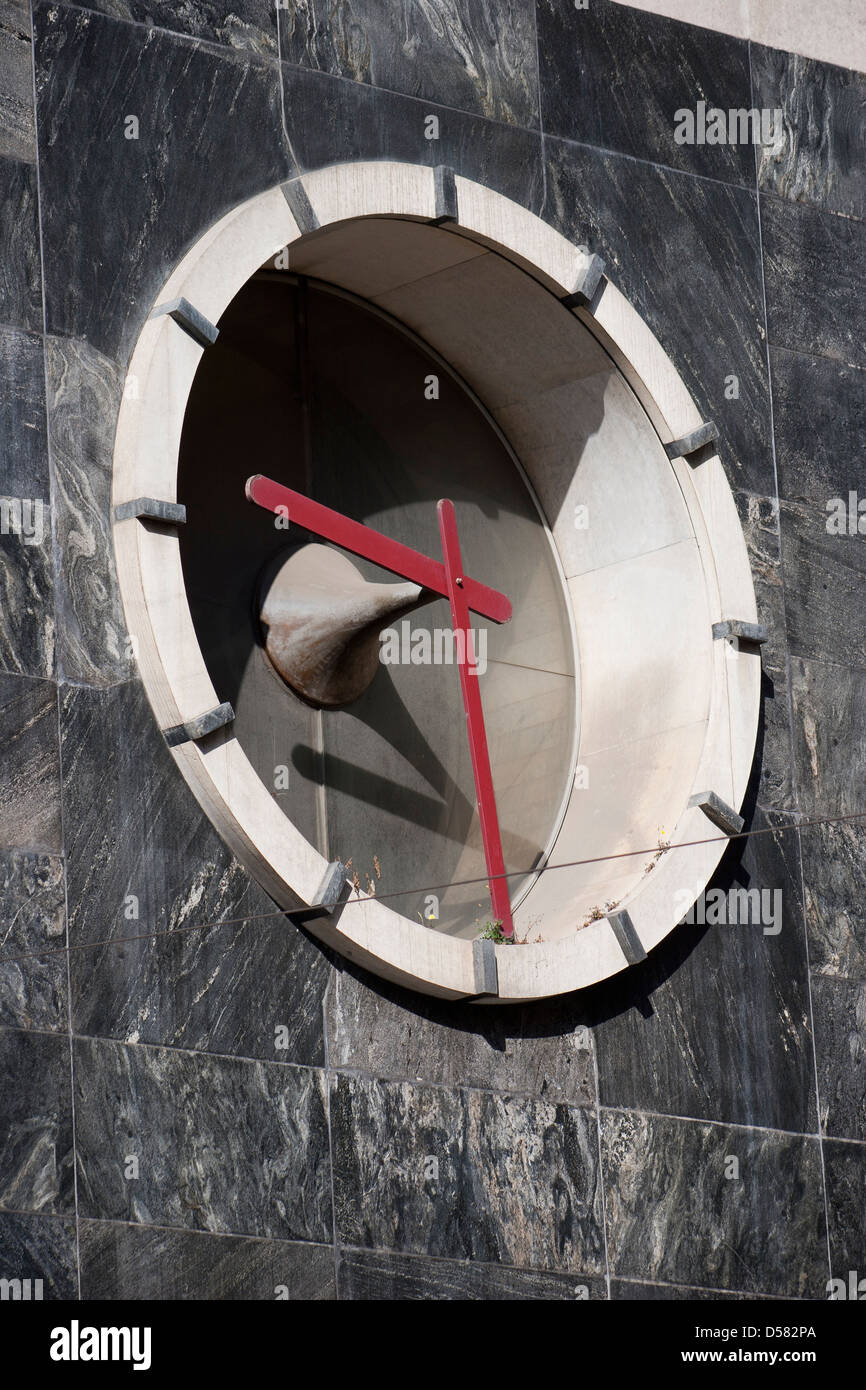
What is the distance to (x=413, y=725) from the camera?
13.0 meters

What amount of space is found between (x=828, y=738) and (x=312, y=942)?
3.97 meters

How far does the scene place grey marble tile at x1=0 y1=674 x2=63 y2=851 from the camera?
9.85 metres

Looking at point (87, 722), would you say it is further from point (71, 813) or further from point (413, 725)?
point (413, 725)

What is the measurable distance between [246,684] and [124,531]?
5.89 feet

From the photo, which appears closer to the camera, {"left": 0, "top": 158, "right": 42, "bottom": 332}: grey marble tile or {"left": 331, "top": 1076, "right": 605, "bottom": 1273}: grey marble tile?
{"left": 0, "top": 158, "right": 42, "bottom": 332}: grey marble tile

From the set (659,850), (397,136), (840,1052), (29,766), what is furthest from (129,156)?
(840,1052)

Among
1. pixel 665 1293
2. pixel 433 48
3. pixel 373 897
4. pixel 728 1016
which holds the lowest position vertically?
pixel 665 1293

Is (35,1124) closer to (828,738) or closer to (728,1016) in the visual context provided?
(728,1016)

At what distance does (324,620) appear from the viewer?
11.9 metres

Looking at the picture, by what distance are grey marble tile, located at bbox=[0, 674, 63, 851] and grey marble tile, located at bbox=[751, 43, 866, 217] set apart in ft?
20.5

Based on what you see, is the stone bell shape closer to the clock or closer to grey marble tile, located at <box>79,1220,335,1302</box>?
the clock

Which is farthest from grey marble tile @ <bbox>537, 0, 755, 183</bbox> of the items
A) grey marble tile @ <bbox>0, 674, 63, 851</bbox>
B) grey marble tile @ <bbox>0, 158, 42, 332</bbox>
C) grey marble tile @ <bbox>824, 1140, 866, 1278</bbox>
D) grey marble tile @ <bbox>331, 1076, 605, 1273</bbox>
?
grey marble tile @ <bbox>824, 1140, 866, 1278</bbox>

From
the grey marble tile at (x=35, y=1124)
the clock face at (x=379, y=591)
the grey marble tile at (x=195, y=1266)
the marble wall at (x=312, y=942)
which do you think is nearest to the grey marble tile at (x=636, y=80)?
the marble wall at (x=312, y=942)
